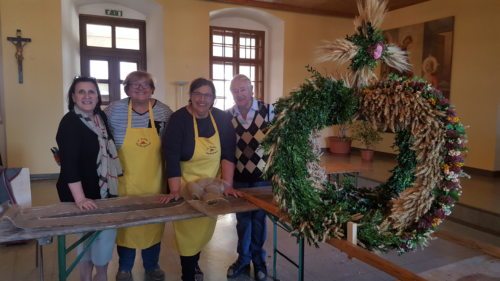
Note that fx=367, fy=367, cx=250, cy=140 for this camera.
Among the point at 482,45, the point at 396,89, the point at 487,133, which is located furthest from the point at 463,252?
the point at 482,45

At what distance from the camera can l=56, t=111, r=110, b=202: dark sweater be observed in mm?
1892

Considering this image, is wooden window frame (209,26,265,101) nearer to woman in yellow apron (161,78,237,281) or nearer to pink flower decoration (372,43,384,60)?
woman in yellow apron (161,78,237,281)

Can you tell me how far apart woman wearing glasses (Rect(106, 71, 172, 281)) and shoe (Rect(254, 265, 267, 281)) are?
0.81 m

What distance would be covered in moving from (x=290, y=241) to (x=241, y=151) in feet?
4.45

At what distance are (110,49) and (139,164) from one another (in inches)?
217

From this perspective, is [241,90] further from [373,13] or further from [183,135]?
[373,13]

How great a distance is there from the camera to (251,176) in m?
2.57

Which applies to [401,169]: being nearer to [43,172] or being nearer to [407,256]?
[407,256]

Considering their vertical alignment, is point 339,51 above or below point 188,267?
above

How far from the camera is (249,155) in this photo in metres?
2.54

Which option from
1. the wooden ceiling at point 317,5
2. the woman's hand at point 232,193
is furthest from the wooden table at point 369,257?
the wooden ceiling at point 317,5

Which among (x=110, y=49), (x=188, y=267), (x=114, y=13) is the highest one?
(x=114, y=13)

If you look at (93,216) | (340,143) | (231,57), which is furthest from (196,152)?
(340,143)

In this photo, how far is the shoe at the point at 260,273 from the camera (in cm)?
268
